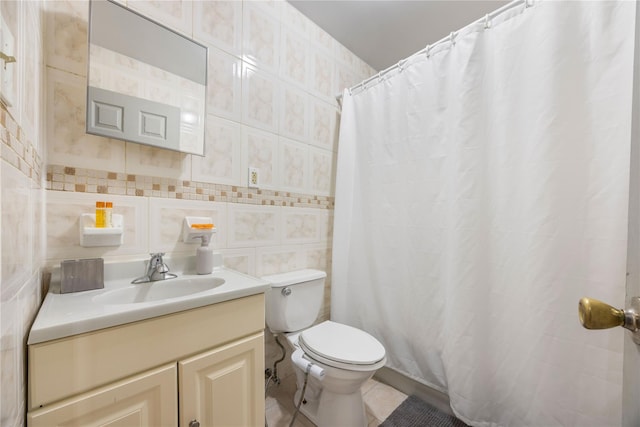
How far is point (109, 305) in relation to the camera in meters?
0.69

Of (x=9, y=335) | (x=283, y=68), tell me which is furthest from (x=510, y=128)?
(x=9, y=335)

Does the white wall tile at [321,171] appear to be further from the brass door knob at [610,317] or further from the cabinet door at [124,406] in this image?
the brass door knob at [610,317]

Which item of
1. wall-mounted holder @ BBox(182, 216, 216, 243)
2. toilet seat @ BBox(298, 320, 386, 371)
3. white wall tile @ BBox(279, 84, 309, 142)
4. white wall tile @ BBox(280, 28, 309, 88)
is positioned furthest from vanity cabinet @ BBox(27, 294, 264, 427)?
white wall tile @ BBox(280, 28, 309, 88)

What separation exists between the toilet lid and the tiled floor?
1.37 feet

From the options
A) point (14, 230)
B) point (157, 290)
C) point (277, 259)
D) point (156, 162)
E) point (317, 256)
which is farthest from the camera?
point (317, 256)

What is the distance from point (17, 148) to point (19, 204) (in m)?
0.11

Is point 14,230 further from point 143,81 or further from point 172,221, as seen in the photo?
point 143,81

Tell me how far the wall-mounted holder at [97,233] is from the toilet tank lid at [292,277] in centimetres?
66

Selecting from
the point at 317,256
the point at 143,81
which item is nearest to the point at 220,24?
the point at 143,81

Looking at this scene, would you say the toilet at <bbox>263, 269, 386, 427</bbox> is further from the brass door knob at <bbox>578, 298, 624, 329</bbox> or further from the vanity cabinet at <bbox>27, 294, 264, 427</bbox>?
the brass door knob at <bbox>578, 298, 624, 329</bbox>

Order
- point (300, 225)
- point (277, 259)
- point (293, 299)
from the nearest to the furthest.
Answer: point (293, 299) < point (277, 259) < point (300, 225)

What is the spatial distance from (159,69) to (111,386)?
43.5 inches

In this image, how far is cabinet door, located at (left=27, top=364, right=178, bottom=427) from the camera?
0.58 metres

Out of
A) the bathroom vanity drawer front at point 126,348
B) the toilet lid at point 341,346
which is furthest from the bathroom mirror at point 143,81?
the toilet lid at point 341,346
